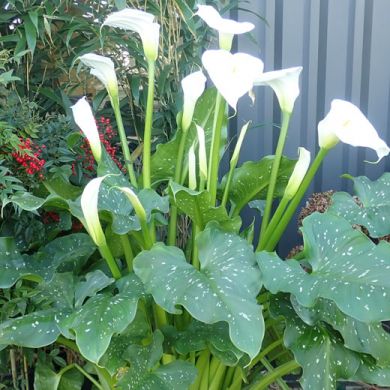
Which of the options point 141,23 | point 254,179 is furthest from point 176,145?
point 141,23

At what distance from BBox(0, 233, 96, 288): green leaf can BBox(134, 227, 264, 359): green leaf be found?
35 centimetres

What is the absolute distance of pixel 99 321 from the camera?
3.75 ft

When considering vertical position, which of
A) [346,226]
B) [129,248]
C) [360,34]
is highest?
[360,34]

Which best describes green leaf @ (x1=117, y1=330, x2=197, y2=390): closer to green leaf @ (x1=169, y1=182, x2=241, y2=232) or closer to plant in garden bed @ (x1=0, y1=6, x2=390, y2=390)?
plant in garden bed @ (x1=0, y1=6, x2=390, y2=390)

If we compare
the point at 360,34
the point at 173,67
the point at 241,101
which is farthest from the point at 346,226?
the point at 360,34

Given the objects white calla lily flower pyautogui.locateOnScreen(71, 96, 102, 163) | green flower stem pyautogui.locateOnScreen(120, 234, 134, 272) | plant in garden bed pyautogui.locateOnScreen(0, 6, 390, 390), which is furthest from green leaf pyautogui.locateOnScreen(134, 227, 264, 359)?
white calla lily flower pyautogui.locateOnScreen(71, 96, 102, 163)

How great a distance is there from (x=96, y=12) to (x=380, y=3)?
1120mm

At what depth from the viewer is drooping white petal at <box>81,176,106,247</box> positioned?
1139 millimetres

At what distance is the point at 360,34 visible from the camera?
212cm

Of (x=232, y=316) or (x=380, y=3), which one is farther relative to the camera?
(x=380, y=3)

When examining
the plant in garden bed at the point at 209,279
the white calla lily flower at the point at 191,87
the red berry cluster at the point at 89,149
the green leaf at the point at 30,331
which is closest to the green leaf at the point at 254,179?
the plant in garden bed at the point at 209,279

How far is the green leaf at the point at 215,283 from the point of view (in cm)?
108

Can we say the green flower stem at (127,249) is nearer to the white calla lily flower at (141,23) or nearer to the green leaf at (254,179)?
the green leaf at (254,179)

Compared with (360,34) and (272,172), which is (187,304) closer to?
(272,172)
